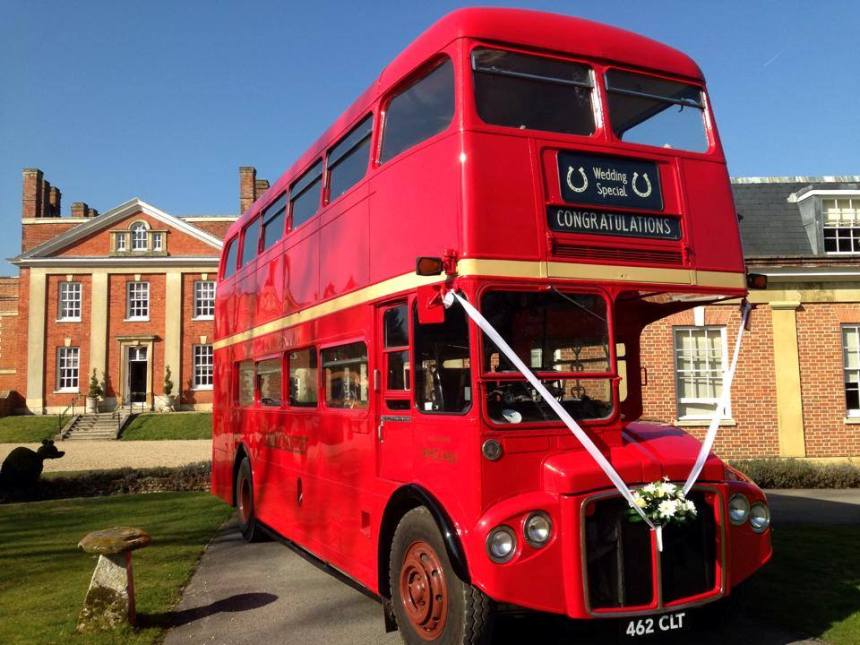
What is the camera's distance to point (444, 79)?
196 inches

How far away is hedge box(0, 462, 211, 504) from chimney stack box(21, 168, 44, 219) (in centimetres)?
2972

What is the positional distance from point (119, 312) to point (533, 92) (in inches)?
1474

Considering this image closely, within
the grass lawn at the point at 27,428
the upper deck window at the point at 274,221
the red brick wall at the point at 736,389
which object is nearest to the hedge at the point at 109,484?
the upper deck window at the point at 274,221

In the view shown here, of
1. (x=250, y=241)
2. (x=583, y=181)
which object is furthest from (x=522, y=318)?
(x=250, y=241)

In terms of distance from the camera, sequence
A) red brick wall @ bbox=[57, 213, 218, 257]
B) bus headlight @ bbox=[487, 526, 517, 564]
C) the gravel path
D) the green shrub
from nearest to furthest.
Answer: bus headlight @ bbox=[487, 526, 517, 564], the green shrub, the gravel path, red brick wall @ bbox=[57, 213, 218, 257]

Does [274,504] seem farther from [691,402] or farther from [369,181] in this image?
[691,402]

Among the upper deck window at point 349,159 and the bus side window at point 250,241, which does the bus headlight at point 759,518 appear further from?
the bus side window at point 250,241

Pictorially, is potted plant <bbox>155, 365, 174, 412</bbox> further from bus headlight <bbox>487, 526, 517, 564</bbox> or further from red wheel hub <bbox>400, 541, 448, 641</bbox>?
bus headlight <bbox>487, 526, 517, 564</bbox>

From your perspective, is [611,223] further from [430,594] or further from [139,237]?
[139,237]

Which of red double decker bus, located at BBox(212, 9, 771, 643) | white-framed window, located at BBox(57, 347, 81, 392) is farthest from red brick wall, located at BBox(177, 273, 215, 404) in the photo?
red double decker bus, located at BBox(212, 9, 771, 643)

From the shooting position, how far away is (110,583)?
224 inches

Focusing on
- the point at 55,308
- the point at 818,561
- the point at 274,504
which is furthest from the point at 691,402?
the point at 55,308

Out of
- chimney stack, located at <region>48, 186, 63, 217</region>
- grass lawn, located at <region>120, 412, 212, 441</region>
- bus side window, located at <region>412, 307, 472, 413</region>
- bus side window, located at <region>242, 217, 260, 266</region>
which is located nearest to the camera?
bus side window, located at <region>412, 307, 472, 413</region>

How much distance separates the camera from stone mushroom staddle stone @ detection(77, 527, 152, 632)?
5574mm
